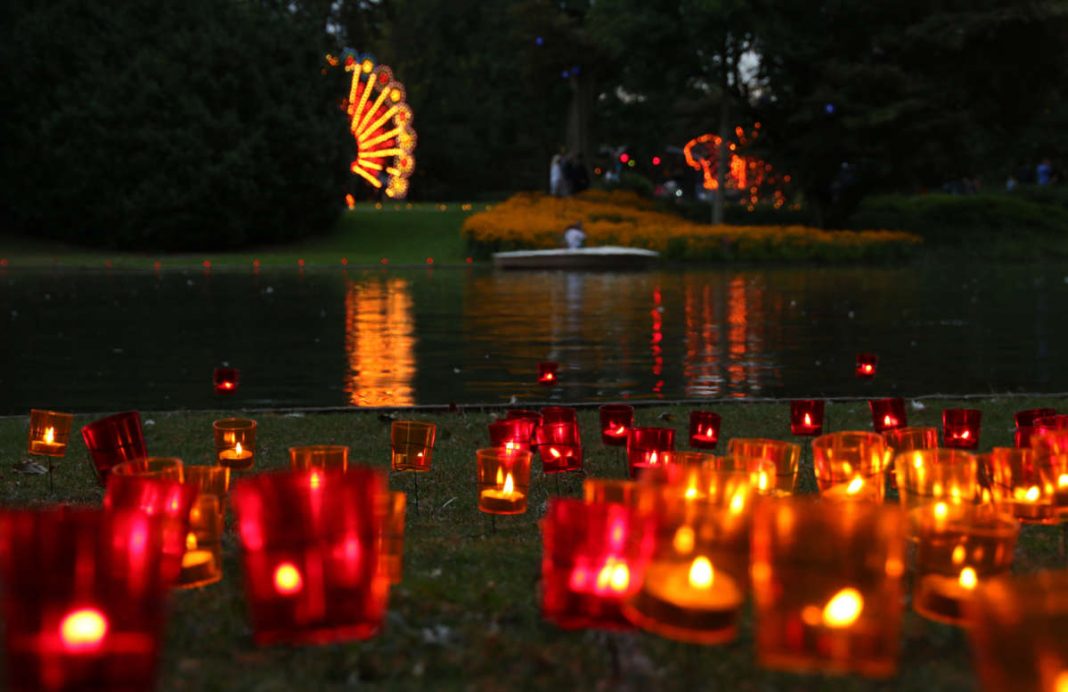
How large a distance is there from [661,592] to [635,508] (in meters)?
0.38

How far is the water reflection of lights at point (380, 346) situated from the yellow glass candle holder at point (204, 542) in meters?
6.51

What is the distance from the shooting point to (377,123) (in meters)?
47.4

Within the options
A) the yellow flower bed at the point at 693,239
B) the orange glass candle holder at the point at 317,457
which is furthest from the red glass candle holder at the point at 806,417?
the yellow flower bed at the point at 693,239

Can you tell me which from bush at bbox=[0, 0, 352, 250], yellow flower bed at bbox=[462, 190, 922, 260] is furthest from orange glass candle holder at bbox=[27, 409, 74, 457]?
bush at bbox=[0, 0, 352, 250]

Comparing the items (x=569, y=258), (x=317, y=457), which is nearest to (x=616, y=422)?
(x=317, y=457)

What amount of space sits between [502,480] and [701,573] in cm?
228

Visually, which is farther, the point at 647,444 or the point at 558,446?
the point at 558,446

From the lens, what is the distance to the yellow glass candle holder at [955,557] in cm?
374

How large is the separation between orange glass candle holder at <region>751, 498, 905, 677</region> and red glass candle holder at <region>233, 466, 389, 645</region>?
3.37ft

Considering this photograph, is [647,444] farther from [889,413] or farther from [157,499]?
[157,499]

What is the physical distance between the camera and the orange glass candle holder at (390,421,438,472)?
266 inches

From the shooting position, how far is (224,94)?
40.1 m

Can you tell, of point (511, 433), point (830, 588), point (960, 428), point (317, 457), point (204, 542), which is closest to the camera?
point (830, 588)

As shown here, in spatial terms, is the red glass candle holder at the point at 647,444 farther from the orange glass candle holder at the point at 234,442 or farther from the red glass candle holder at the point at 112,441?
the red glass candle holder at the point at 112,441
